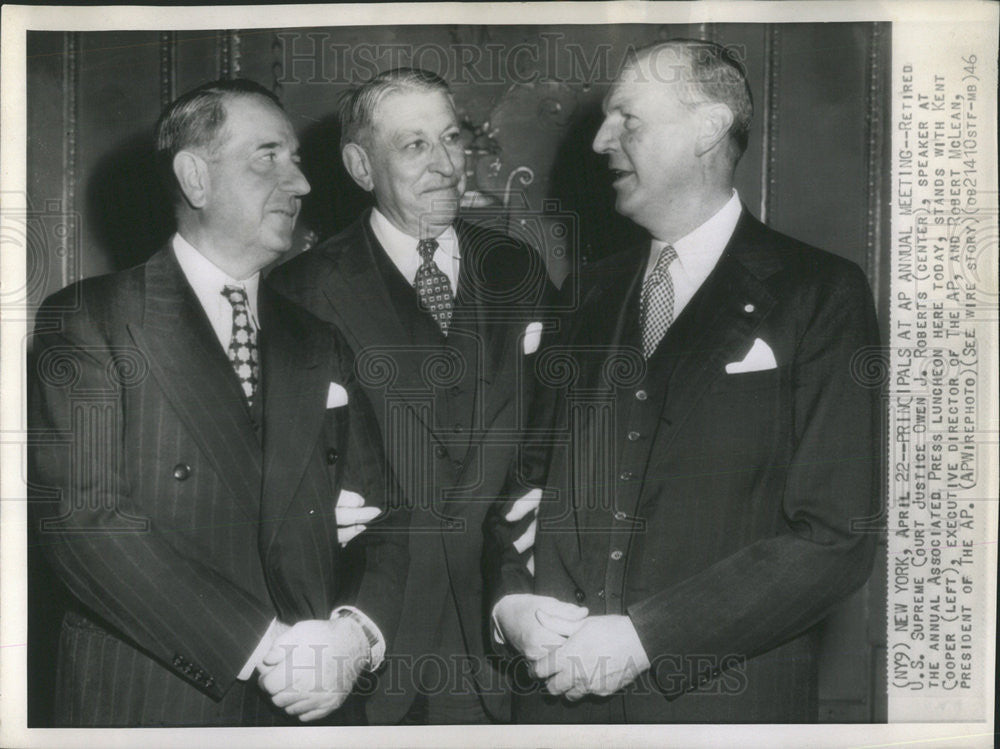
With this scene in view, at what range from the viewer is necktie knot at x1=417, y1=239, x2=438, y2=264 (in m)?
1.97

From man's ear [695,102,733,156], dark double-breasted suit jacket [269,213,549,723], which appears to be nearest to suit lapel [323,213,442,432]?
dark double-breasted suit jacket [269,213,549,723]

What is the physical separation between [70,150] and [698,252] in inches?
47.1

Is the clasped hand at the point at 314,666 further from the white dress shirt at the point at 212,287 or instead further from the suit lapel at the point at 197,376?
the white dress shirt at the point at 212,287

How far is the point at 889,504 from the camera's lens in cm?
197

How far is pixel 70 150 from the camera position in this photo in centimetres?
201

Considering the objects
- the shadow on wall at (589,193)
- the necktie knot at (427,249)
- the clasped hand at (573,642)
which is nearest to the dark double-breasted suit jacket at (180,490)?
the necktie knot at (427,249)

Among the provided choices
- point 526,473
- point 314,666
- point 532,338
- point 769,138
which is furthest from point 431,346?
point 769,138

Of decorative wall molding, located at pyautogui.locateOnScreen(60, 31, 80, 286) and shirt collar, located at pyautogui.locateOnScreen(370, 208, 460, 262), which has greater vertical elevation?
decorative wall molding, located at pyautogui.locateOnScreen(60, 31, 80, 286)

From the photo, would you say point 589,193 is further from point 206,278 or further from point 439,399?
point 206,278

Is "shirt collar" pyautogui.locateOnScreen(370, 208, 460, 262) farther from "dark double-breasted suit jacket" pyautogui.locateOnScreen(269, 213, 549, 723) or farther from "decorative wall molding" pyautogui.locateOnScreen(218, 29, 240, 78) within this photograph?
"decorative wall molding" pyautogui.locateOnScreen(218, 29, 240, 78)

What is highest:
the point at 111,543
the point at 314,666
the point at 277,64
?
the point at 277,64

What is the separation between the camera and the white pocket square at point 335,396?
1940 millimetres

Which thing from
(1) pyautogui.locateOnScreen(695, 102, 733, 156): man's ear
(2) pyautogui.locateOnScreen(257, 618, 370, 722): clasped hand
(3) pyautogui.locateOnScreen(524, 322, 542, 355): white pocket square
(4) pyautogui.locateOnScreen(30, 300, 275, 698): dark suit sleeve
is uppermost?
(1) pyautogui.locateOnScreen(695, 102, 733, 156): man's ear

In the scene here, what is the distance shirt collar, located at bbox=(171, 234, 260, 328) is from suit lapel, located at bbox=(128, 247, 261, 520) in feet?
0.04
